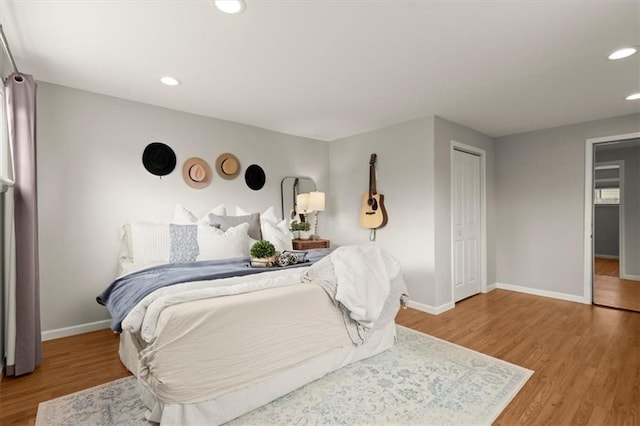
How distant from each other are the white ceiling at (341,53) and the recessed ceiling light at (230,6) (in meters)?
0.06

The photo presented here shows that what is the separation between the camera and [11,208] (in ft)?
7.33

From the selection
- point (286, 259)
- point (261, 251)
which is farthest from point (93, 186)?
point (286, 259)

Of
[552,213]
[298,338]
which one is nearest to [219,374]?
[298,338]

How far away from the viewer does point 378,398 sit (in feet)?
6.37

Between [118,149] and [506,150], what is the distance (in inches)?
204

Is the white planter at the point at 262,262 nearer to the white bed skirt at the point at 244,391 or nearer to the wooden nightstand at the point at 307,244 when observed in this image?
the white bed skirt at the point at 244,391

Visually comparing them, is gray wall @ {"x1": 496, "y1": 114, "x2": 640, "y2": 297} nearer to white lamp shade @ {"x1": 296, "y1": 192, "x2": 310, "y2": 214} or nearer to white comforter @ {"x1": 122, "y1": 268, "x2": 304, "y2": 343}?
white lamp shade @ {"x1": 296, "y1": 192, "x2": 310, "y2": 214}

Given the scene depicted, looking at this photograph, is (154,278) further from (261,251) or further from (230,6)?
(230,6)

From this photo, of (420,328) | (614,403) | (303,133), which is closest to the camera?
(614,403)

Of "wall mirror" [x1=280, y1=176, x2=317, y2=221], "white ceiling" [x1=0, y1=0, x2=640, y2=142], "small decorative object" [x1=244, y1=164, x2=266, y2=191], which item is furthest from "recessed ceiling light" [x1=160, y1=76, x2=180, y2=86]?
"wall mirror" [x1=280, y1=176, x2=317, y2=221]

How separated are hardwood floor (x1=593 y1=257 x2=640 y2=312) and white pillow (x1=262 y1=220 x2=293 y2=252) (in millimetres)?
4003

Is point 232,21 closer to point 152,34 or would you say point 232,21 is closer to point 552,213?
point 152,34

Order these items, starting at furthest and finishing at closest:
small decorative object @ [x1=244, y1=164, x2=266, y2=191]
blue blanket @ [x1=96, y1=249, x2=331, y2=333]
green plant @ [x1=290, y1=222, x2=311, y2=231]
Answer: green plant @ [x1=290, y1=222, x2=311, y2=231] < small decorative object @ [x1=244, y1=164, x2=266, y2=191] < blue blanket @ [x1=96, y1=249, x2=331, y2=333]

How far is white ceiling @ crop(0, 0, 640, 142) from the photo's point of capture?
1821mm
